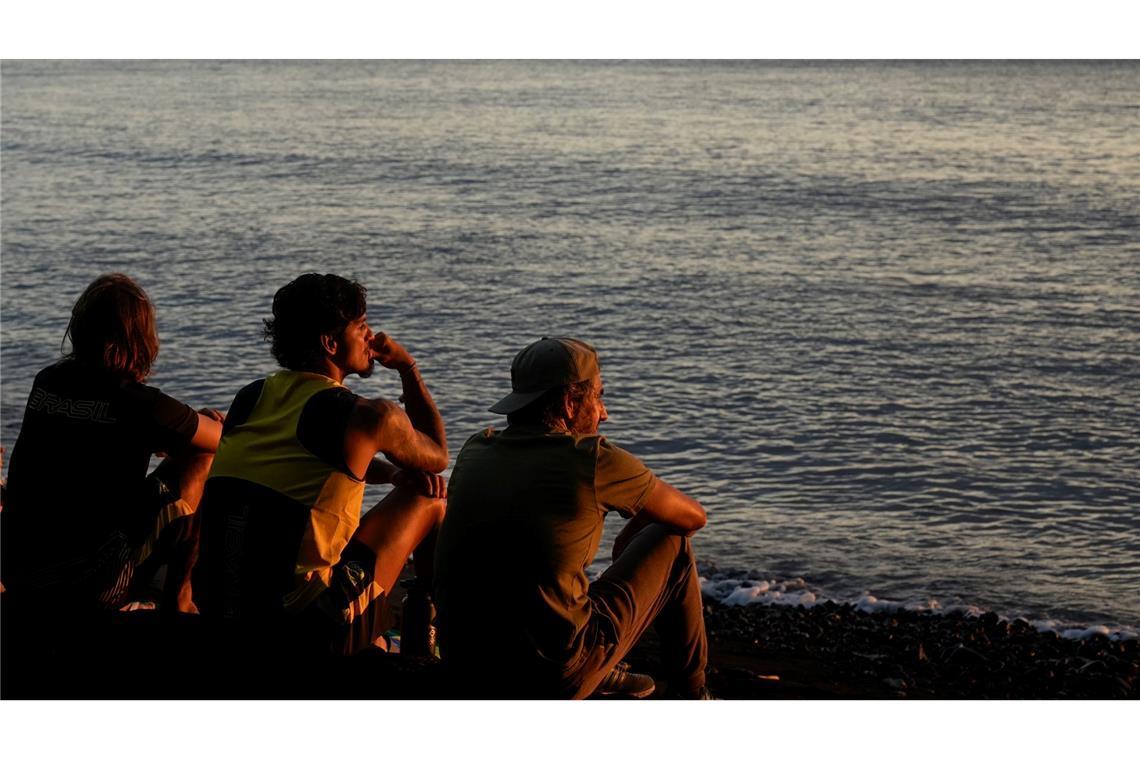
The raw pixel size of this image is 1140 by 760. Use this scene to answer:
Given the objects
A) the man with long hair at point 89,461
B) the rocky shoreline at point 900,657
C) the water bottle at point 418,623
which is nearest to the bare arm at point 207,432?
the man with long hair at point 89,461

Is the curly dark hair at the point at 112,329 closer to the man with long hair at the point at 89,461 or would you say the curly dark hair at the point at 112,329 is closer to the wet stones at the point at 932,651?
the man with long hair at the point at 89,461

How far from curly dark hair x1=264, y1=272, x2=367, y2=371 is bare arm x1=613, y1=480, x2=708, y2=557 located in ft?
4.17

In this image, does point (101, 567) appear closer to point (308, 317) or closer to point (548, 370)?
point (308, 317)

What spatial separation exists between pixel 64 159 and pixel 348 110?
62.3 feet

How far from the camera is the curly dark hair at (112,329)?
16.6ft

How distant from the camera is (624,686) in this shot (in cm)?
561

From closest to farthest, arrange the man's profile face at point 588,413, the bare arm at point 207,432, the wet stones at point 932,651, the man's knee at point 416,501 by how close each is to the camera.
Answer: the man's profile face at point 588,413 < the bare arm at point 207,432 < the man's knee at point 416,501 < the wet stones at point 932,651

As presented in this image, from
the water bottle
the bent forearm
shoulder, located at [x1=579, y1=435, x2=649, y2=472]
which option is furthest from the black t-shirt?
shoulder, located at [x1=579, y1=435, x2=649, y2=472]

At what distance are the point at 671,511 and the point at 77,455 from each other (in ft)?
7.12

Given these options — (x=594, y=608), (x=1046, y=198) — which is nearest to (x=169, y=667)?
(x=594, y=608)

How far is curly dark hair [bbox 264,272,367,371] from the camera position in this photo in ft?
16.2

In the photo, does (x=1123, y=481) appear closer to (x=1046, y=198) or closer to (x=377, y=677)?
(x=377, y=677)

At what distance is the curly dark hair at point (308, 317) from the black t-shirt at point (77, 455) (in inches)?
20.9

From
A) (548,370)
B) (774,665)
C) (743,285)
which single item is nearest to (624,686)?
(548,370)
